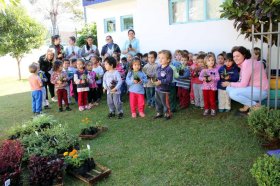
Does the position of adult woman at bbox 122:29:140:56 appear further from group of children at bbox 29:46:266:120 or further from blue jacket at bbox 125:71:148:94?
blue jacket at bbox 125:71:148:94

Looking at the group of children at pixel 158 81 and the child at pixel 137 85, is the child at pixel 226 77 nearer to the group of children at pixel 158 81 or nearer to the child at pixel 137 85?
Answer: the group of children at pixel 158 81

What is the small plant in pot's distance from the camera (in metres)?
4.18

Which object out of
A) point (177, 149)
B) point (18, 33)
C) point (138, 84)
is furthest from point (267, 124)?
point (18, 33)

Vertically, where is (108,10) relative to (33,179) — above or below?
above

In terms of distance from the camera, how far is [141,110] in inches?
283

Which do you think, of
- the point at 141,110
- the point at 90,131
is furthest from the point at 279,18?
the point at 90,131

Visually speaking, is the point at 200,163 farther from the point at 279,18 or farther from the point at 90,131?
the point at 279,18

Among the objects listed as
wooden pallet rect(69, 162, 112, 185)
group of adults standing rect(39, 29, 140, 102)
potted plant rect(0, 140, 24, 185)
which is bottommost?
wooden pallet rect(69, 162, 112, 185)

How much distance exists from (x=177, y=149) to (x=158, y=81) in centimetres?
211

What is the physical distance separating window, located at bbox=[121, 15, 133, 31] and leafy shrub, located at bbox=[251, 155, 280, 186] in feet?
32.9

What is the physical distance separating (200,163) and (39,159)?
228 centimetres

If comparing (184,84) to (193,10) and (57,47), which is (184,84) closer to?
(193,10)

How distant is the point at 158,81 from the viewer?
6.65 meters

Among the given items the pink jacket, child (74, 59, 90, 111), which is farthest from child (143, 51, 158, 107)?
the pink jacket
